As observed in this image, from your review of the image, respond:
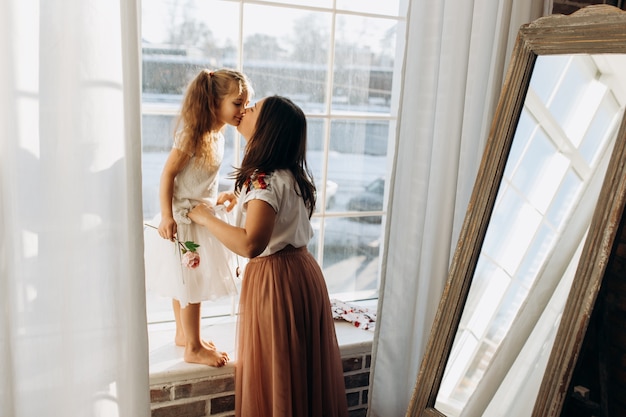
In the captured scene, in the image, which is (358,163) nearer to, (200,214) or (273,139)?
(273,139)

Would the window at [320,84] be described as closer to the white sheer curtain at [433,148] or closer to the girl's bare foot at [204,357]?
the girl's bare foot at [204,357]

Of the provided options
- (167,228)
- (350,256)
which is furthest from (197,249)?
(350,256)

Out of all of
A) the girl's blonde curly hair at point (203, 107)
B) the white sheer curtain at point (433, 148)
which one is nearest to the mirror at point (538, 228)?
the white sheer curtain at point (433, 148)

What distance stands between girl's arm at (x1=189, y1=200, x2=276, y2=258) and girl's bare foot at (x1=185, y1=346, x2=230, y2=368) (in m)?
0.46

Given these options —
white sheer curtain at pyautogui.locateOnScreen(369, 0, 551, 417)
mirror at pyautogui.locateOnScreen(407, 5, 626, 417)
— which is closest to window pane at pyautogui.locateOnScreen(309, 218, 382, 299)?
white sheer curtain at pyautogui.locateOnScreen(369, 0, 551, 417)

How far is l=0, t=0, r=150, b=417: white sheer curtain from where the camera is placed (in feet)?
5.41

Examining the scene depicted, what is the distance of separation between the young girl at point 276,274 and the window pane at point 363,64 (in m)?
0.60

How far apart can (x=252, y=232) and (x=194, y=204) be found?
272 mm

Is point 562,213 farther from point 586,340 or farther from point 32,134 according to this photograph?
point 32,134

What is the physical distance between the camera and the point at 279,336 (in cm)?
223

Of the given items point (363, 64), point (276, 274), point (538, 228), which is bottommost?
point (276, 274)

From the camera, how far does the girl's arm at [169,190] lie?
214 cm

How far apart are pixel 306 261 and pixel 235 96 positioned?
0.64m

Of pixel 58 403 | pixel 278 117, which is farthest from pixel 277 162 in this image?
pixel 58 403
